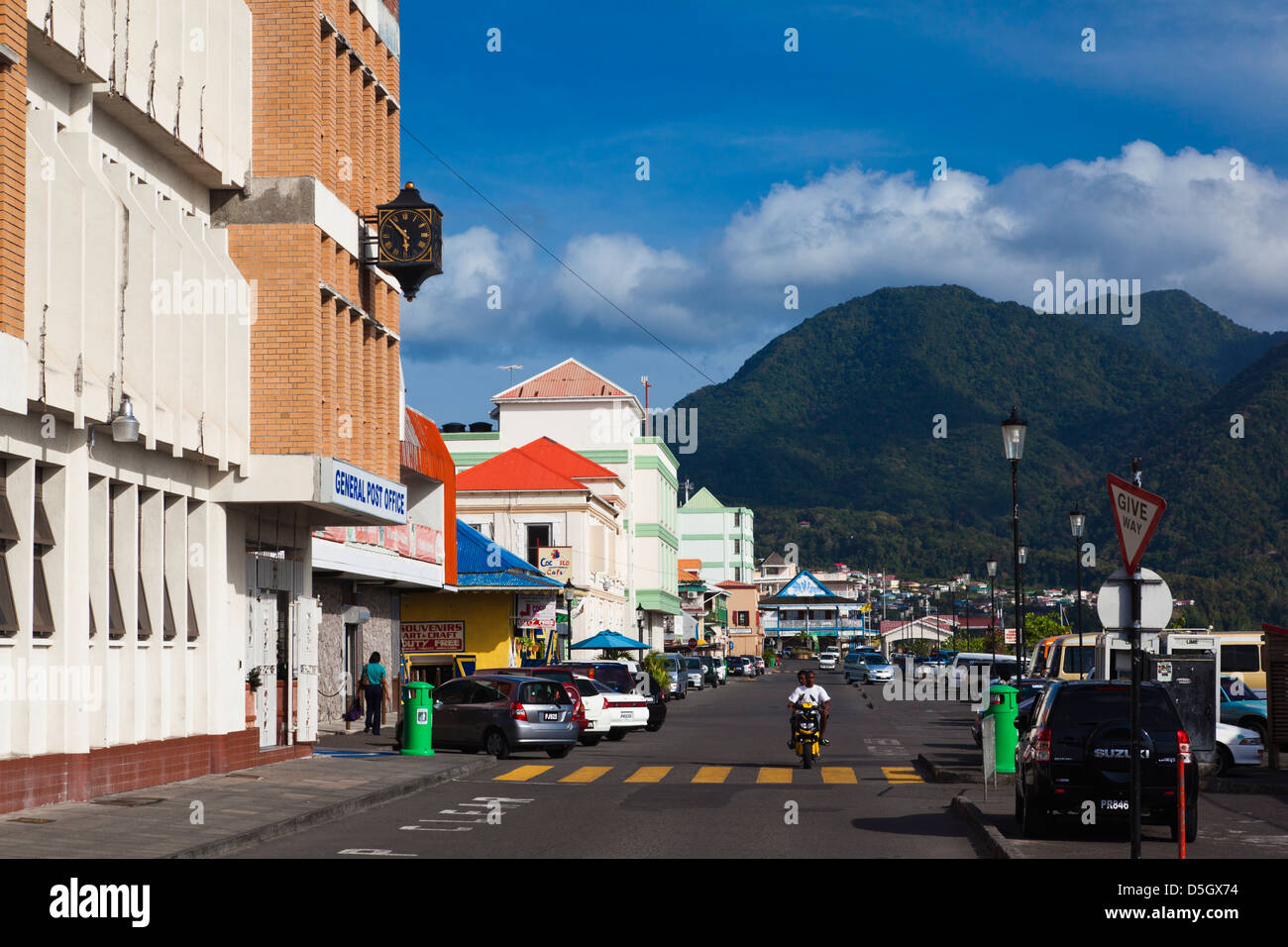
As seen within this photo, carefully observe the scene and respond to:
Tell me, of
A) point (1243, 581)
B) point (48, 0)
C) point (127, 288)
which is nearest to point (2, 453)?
point (127, 288)

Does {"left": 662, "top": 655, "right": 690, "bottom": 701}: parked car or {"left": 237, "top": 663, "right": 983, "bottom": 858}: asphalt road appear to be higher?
{"left": 237, "top": 663, "right": 983, "bottom": 858}: asphalt road

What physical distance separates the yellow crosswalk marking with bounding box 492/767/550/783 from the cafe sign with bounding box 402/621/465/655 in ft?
86.5

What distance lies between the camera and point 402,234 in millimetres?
26719

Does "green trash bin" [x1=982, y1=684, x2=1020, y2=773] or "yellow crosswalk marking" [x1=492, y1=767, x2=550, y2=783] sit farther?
"yellow crosswalk marking" [x1=492, y1=767, x2=550, y2=783]

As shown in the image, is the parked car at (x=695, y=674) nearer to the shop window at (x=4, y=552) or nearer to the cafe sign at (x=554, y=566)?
the cafe sign at (x=554, y=566)

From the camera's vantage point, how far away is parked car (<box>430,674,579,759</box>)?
28656mm

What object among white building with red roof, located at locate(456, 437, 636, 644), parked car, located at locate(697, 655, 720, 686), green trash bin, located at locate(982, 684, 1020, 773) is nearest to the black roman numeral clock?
green trash bin, located at locate(982, 684, 1020, 773)

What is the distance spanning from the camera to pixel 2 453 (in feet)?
52.9

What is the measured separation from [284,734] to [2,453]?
11814 mm

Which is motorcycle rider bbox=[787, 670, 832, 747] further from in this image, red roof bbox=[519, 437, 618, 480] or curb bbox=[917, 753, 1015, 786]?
red roof bbox=[519, 437, 618, 480]

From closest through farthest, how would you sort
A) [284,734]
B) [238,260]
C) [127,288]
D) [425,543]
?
[127,288]
[238,260]
[284,734]
[425,543]

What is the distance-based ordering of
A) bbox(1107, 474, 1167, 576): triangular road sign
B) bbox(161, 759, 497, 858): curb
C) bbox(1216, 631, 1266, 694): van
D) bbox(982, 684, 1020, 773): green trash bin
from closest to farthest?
bbox(1107, 474, 1167, 576): triangular road sign
bbox(161, 759, 497, 858): curb
bbox(982, 684, 1020, 773): green trash bin
bbox(1216, 631, 1266, 694): van

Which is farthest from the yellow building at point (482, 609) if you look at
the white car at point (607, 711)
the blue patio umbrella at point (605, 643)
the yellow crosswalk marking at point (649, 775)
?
the yellow crosswalk marking at point (649, 775)
